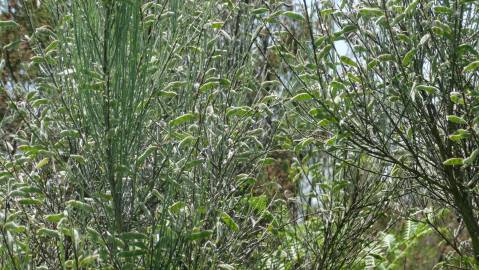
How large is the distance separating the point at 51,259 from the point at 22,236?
38 centimetres

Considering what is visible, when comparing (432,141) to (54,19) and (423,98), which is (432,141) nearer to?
(423,98)

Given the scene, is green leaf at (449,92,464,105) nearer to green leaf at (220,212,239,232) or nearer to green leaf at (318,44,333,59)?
green leaf at (318,44,333,59)

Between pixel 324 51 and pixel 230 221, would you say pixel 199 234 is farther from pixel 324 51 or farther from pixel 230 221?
pixel 324 51

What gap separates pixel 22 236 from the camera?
3.96m

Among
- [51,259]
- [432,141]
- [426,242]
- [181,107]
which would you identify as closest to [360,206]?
[432,141]

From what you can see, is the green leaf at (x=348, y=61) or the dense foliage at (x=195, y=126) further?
the green leaf at (x=348, y=61)

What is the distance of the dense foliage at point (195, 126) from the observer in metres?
3.03

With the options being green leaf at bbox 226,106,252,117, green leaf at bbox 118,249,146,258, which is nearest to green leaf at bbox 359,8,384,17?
green leaf at bbox 226,106,252,117

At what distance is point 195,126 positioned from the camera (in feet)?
10.9

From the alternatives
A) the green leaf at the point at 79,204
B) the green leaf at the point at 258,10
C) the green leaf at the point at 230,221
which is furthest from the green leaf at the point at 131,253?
the green leaf at the point at 258,10

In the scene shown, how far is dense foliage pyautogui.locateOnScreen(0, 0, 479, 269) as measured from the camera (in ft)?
9.95

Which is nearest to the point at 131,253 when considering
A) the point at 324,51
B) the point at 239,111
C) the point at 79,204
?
the point at 79,204

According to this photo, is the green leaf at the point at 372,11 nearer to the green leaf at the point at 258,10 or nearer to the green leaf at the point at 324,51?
the green leaf at the point at 324,51

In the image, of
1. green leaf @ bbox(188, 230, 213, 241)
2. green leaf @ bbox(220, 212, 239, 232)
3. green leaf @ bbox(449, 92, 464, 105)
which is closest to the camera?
green leaf @ bbox(188, 230, 213, 241)
